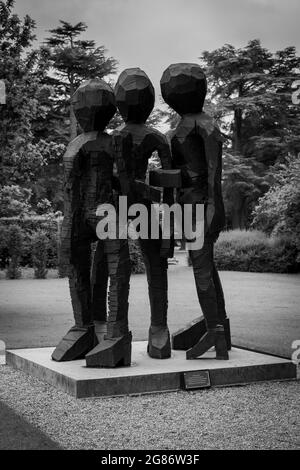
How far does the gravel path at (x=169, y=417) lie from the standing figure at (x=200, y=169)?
30.0 inches

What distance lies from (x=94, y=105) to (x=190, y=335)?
2776 mm

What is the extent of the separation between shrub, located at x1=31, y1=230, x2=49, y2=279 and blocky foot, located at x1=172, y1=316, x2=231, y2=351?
51.5 ft

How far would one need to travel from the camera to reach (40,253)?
942 inches

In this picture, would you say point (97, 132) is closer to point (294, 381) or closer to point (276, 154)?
→ point (294, 381)

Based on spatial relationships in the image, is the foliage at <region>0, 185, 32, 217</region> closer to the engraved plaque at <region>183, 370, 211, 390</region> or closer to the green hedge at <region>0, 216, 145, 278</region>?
the engraved plaque at <region>183, 370, 211, 390</region>

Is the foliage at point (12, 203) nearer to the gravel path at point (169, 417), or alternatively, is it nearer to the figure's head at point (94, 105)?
the figure's head at point (94, 105)

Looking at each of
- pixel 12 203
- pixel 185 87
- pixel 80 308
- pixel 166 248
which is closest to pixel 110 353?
pixel 80 308

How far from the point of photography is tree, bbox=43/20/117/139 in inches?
1374

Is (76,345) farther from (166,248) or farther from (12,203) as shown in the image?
(12,203)

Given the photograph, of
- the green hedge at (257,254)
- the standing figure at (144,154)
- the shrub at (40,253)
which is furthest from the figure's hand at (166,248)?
the green hedge at (257,254)

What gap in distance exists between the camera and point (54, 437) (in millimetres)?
5434

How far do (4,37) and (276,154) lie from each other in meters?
28.2

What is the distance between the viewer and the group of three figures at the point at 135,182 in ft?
24.1

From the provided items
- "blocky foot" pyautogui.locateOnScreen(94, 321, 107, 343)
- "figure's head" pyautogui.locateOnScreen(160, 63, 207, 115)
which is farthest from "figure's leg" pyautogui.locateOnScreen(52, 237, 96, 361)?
"figure's head" pyautogui.locateOnScreen(160, 63, 207, 115)
